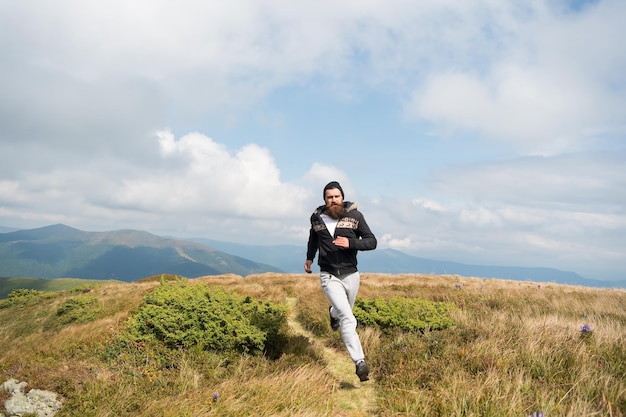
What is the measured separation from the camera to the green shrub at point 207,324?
648 cm

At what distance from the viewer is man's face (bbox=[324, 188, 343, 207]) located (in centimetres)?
613

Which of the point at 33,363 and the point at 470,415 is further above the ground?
the point at 470,415

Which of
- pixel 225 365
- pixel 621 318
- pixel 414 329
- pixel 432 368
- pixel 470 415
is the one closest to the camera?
pixel 470 415

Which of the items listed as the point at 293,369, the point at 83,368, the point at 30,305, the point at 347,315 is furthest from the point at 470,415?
the point at 30,305

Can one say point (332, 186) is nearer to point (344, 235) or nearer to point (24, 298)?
point (344, 235)

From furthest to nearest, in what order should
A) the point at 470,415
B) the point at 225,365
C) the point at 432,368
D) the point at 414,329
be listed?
the point at 414,329 → the point at 225,365 → the point at 432,368 → the point at 470,415

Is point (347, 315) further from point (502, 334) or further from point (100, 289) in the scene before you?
point (100, 289)

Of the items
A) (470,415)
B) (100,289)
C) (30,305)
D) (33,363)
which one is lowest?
(30,305)

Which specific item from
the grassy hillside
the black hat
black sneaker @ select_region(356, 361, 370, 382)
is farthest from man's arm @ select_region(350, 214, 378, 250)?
the grassy hillside

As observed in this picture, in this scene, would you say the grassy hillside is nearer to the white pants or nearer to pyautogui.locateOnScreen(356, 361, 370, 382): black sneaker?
pyautogui.locateOnScreen(356, 361, 370, 382): black sneaker

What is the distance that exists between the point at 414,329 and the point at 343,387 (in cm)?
286

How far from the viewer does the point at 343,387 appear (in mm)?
5562

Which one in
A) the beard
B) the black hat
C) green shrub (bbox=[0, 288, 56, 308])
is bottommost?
green shrub (bbox=[0, 288, 56, 308])

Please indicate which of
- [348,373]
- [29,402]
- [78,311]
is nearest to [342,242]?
[348,373]
